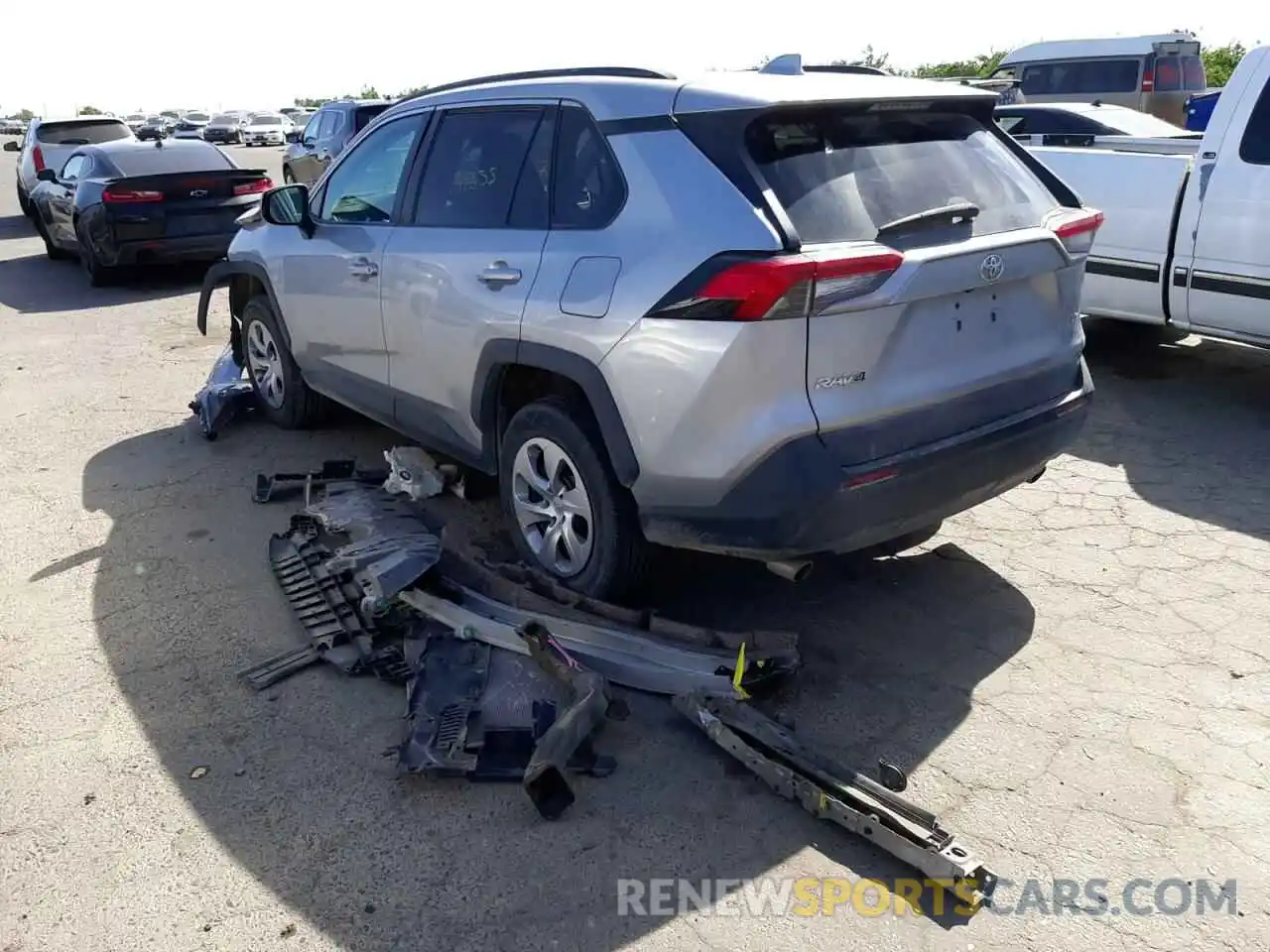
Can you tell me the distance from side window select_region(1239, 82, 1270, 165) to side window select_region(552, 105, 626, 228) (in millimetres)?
4290

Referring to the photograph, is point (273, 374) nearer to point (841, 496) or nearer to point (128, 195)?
point (841, 496)

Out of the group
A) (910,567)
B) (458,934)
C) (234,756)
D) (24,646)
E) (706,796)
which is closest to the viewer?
(458,934)

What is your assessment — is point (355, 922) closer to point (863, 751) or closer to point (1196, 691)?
point (863, 751)

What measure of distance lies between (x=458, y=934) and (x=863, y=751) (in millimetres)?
1314

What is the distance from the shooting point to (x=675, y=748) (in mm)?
3334

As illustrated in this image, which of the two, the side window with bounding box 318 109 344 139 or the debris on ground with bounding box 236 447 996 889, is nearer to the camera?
the debris on ground with bounding box 236 447 996 889

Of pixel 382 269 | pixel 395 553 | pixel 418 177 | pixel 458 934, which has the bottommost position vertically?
pixel 458 934

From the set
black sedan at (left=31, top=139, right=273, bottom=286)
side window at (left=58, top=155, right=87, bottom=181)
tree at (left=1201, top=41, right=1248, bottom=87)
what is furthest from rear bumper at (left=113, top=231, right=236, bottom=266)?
tree at (left=1201, top=41, right=1248, bottom=87)

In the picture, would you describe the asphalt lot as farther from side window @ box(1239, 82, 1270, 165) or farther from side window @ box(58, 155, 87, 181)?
side window @ box(58, 155, 87, 181)

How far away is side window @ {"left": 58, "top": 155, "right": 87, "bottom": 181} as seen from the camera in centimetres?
1219

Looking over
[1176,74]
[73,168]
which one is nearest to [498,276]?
[73,168]

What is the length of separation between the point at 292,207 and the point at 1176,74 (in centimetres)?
1701

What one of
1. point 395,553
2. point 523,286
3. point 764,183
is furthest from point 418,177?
point 764,183

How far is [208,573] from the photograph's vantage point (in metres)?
4.59
